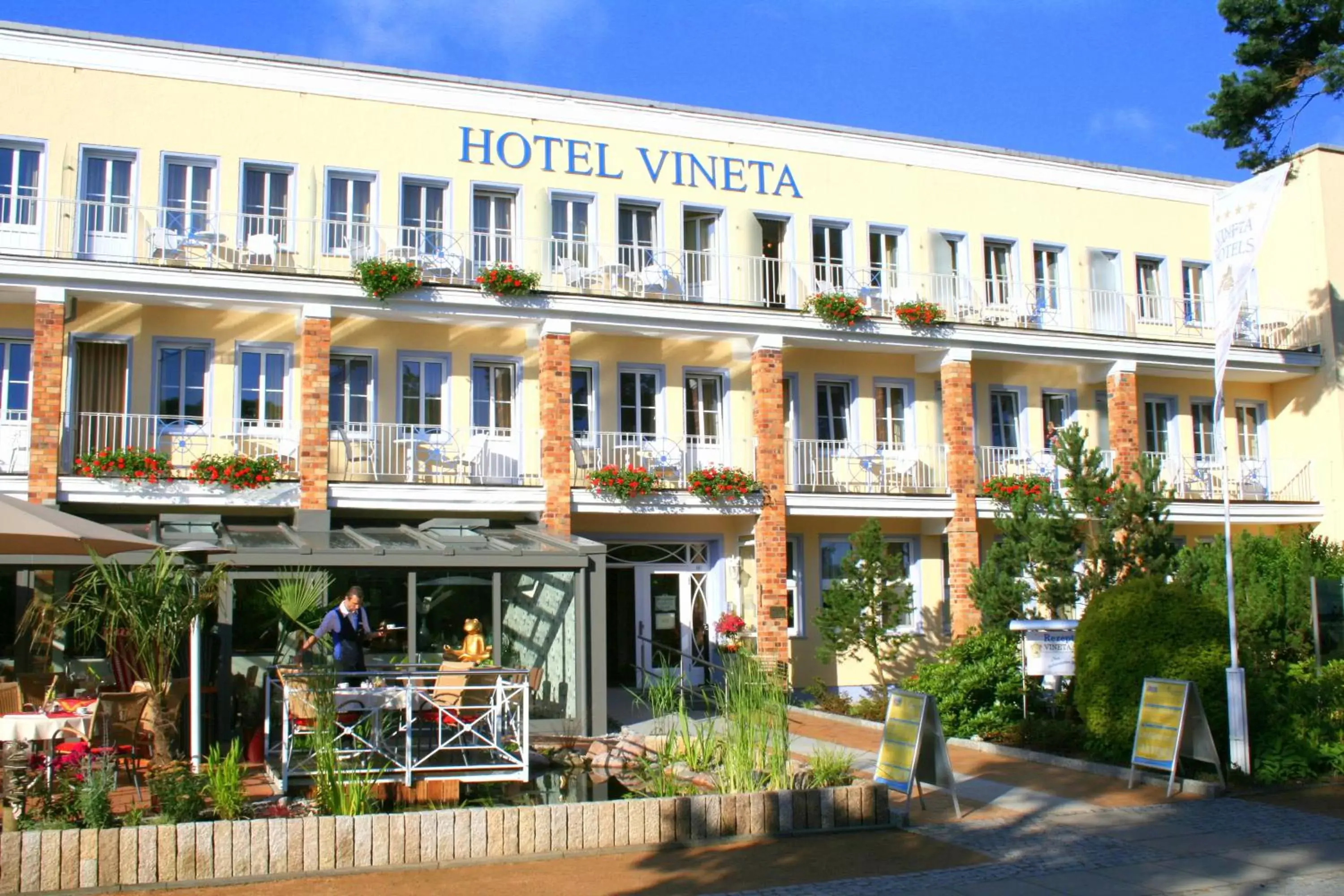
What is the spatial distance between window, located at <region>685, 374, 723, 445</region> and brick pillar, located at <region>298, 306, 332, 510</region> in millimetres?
5837

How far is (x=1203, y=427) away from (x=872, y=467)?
24.2ft

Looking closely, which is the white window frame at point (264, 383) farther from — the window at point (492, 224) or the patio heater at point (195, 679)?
the patio heater at point (195, 679)

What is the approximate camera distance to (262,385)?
18125 millimetres

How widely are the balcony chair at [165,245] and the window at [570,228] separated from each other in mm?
5310

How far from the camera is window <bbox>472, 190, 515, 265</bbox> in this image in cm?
1897

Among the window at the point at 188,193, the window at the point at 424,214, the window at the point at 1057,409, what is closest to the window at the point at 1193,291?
the window at the point at 1057,409

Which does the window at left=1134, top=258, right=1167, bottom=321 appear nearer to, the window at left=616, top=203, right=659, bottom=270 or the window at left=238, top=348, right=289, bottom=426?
the window at left=616, top=203, right=659, bottom=270

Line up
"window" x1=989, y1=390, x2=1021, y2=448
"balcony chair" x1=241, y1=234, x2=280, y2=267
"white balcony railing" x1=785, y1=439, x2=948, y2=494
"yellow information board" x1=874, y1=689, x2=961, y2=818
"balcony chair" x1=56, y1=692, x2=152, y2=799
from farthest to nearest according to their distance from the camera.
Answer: "window" x1=989, y1=390, x2=1021, y2=448 → "white balcony railing" x1=785, y1=439, x2=948, y2=494 → "balcony chair" x1=241, y1=234, x2=280, y2=267 → "balcony chair" x1=56, y1=692, x2=152, y2=799 → "yellow information board" x1=874, y1=689, x2=961, y2=818

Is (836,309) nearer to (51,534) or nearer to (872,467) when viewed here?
(872,467)

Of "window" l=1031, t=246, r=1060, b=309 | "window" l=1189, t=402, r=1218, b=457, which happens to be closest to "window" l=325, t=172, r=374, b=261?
"window" l=1031, t=246, r=1060, b=309

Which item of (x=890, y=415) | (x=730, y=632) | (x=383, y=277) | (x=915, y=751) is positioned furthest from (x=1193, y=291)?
(x=915, y=751)

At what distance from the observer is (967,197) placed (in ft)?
72.3

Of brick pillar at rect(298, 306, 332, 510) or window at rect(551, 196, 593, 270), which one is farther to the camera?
window at rect(551, 196, 593, 270)

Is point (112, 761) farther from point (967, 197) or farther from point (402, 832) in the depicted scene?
point (967, 197)
